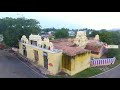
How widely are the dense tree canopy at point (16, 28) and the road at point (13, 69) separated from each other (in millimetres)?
266

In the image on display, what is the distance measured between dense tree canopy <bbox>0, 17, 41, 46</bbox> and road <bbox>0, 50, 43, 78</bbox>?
10.5 inches

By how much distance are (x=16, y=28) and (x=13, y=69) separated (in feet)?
2.37

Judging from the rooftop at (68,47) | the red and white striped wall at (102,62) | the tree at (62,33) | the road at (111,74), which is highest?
the tree at (62,33)

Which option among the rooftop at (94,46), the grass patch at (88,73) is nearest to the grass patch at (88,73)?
the grass patch at (88,73)

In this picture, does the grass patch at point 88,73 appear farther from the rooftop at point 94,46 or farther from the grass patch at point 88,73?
the rooftop at point 94,46

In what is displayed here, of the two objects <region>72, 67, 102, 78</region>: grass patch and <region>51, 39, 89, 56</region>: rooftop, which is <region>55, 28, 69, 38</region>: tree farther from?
<region>72, 67, 102, 78</region>: grass patch

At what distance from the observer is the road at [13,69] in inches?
187

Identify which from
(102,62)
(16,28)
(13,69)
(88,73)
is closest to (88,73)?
(88,73)

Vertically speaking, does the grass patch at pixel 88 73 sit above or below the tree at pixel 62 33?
below

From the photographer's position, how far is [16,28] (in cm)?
496

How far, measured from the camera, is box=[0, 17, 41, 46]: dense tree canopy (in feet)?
15.9
